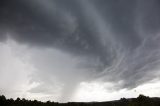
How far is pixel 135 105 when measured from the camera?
95750 mm

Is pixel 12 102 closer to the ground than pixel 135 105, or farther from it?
farther from it

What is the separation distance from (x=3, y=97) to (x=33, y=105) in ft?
85.8

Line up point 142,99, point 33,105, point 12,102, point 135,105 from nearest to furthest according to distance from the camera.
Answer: point 135,105
point 142,99
point 33,105
point 12,102

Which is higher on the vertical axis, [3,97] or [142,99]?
[3,97]

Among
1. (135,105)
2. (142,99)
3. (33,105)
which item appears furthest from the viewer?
(33,105)

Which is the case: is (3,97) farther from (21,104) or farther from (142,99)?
(142,99)

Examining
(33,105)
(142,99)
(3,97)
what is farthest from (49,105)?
(142,99)

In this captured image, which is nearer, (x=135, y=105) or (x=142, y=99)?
(x=135, y=105)

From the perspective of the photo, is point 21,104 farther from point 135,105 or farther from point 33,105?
point 135,105

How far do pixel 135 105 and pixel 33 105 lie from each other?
330 ft

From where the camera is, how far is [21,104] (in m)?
180

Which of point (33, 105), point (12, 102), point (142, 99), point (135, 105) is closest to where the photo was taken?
point (135, 105)

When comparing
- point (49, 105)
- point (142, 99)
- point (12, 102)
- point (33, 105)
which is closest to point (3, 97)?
point (12, 102)

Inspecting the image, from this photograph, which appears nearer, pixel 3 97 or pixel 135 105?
pixel 135 105
